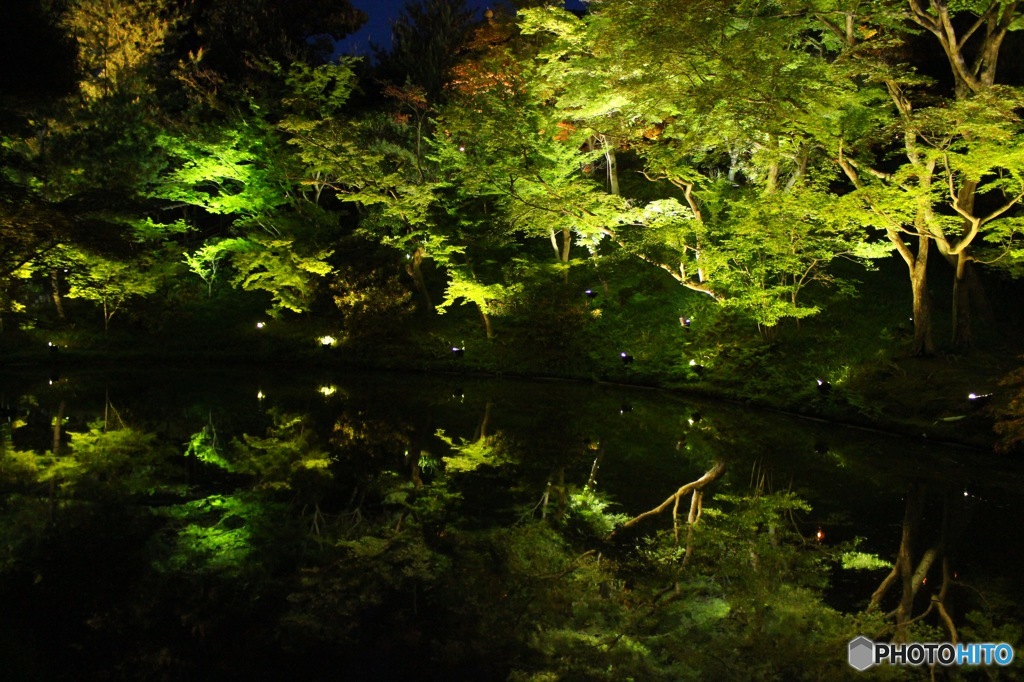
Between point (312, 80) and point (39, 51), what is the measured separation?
12.5 metres

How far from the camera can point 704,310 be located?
16.2 meters

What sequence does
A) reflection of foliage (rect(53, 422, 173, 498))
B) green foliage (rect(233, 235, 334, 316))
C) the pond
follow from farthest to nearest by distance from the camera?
green foliage (rect(233, 235, 334, 316)) < reflection of foliage (rect(53, 422, 173, 498)) < the pond

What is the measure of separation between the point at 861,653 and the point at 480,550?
265 cm

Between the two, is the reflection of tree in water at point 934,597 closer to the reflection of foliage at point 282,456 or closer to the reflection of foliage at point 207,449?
the reflection of foliage at point 282,456

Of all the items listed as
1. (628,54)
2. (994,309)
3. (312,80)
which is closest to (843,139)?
(628,54)

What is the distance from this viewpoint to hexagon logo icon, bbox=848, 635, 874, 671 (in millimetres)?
3789

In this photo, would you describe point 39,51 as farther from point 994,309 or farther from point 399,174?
point 994,309

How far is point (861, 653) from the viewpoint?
390cm

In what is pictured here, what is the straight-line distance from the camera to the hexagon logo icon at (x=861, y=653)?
3789 mm

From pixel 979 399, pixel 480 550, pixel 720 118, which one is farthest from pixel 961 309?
pixel 480 550

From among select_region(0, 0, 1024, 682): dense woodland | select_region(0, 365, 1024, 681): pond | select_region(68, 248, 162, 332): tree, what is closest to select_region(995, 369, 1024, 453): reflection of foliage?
select_region(0, 0, 1024, 682): dense woodland

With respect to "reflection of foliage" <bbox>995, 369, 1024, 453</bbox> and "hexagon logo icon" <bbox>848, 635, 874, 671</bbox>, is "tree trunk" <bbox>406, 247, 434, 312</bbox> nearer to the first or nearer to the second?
"reflection of foliage" <bbox>995, 369, 1024, 453</bbox>

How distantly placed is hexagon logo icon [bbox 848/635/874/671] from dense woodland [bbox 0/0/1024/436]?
6357 millimetres

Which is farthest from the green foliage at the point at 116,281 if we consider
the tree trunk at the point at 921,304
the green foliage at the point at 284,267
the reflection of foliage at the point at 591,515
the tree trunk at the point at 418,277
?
the tree trunk at the point at 921,304
